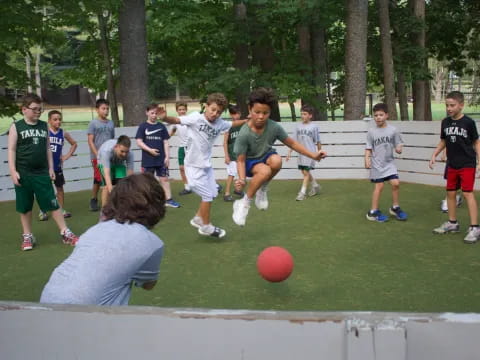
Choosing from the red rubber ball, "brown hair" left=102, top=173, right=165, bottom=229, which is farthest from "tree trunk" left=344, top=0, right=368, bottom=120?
"brown hair" left=102, top=173, right=165, bottom=229

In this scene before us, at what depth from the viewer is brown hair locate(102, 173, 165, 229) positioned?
3115mm

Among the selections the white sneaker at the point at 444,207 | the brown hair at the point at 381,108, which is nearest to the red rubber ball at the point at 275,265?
the brown hair at the point at 381,108

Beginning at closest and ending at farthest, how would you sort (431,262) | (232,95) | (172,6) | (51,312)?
(51,312) → (431,262) → (172,6) → (232,95)

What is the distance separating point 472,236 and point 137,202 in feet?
19.7

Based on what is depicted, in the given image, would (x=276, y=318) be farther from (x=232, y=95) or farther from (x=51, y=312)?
(x=232, y=95)

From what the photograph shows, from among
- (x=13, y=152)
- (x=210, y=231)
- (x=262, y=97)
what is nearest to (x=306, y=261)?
(x=210, y=231)

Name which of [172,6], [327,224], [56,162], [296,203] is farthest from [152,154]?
[172,6]

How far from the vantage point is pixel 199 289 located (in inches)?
245

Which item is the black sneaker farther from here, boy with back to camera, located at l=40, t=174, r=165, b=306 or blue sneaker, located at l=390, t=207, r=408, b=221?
boy with back to camera, located at l=40, t=174, r=165, b=306

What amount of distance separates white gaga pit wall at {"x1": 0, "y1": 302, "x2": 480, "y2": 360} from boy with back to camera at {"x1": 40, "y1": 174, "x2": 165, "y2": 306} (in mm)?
607

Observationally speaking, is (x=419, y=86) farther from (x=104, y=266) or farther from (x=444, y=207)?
(x=104, y=266)

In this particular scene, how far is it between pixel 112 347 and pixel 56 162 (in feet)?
28.8

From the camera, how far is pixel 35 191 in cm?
805

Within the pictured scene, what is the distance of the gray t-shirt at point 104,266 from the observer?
2830 mm
